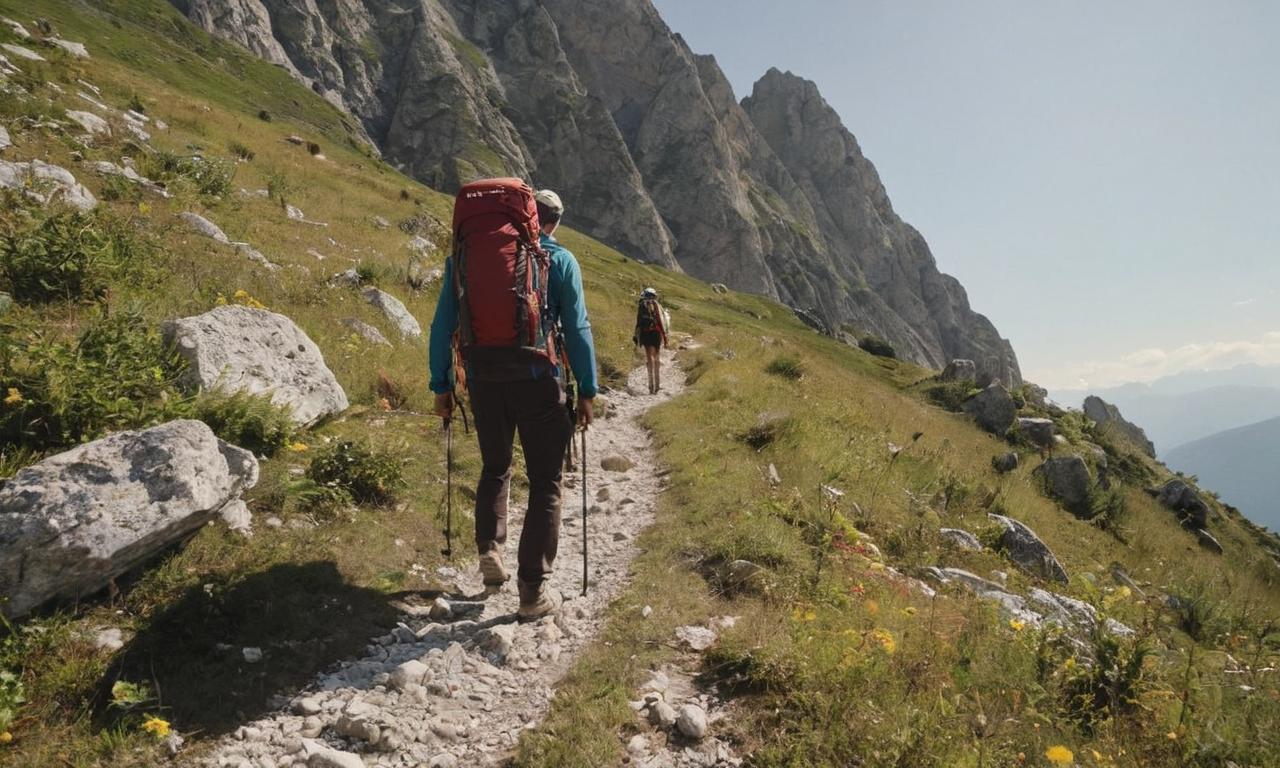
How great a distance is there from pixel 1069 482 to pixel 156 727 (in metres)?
21.1

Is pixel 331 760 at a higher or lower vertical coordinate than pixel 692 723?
lower

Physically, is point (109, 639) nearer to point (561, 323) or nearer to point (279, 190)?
point (561, 323)

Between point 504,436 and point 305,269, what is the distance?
1090 centimetres

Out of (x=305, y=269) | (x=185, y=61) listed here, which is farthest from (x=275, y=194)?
(x=185, y=61)

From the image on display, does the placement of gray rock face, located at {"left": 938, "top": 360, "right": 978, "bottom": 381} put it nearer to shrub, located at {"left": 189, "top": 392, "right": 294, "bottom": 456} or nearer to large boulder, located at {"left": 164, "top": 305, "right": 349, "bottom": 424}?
large boulder, located at {"left": 164, "top": 305, "right": 349, "bottom": 424}

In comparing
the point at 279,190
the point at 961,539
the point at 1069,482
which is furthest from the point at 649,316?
the point at 279,190

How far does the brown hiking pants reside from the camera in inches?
216

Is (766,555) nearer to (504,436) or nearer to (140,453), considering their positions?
(504,436)

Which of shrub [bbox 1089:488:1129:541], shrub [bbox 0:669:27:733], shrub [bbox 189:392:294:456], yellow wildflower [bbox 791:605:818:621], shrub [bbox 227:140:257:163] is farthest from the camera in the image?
shrub [bbox 227:140:257:163]

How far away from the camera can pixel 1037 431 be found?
25953 millimetres

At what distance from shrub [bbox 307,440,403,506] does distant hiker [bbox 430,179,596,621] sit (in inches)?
68.3

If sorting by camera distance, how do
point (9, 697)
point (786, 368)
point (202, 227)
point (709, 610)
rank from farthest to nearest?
point (786, 368) < point (202, 227) < point (709, 610) < point (9, 697)

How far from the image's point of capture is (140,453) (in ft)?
15.3

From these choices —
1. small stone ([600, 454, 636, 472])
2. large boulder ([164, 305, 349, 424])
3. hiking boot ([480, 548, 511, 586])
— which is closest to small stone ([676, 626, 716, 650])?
hiking boot ([480, 548, 511, 586])
